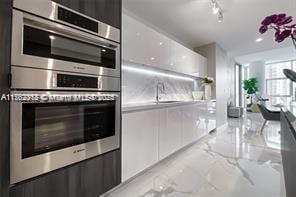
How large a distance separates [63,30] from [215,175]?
2408 mm

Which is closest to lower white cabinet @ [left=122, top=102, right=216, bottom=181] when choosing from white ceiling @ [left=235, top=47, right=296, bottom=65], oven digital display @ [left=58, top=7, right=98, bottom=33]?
oven digital display @ [left=58, top=7, right=98, bottom=33]

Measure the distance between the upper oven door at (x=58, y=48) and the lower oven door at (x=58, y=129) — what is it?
0.19m

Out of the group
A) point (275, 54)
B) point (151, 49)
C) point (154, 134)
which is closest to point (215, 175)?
point (154, 134)

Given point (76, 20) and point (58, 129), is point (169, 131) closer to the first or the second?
point (58, 129)

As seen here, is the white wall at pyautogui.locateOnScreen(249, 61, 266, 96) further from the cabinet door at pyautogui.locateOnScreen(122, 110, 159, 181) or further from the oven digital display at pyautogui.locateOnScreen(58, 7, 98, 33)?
the oven digital display at pyautogui.locateOnScreen(58, 7, 98, 33)

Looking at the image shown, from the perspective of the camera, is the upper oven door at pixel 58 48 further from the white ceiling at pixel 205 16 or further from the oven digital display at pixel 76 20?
the white ceiling at pixel 205 16

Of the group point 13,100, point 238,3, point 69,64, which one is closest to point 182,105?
point 238,3

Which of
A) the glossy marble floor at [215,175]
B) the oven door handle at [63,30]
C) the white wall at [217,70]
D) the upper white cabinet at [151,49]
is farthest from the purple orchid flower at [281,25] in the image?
the white wall at [217,70]

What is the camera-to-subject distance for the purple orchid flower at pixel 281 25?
0.89 m

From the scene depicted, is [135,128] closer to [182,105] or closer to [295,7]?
[182,105]

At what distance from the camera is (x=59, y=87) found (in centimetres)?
118

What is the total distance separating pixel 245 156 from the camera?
3.10 m

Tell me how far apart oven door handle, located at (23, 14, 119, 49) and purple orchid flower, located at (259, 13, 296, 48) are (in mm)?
1127

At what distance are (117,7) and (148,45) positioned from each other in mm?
1028
